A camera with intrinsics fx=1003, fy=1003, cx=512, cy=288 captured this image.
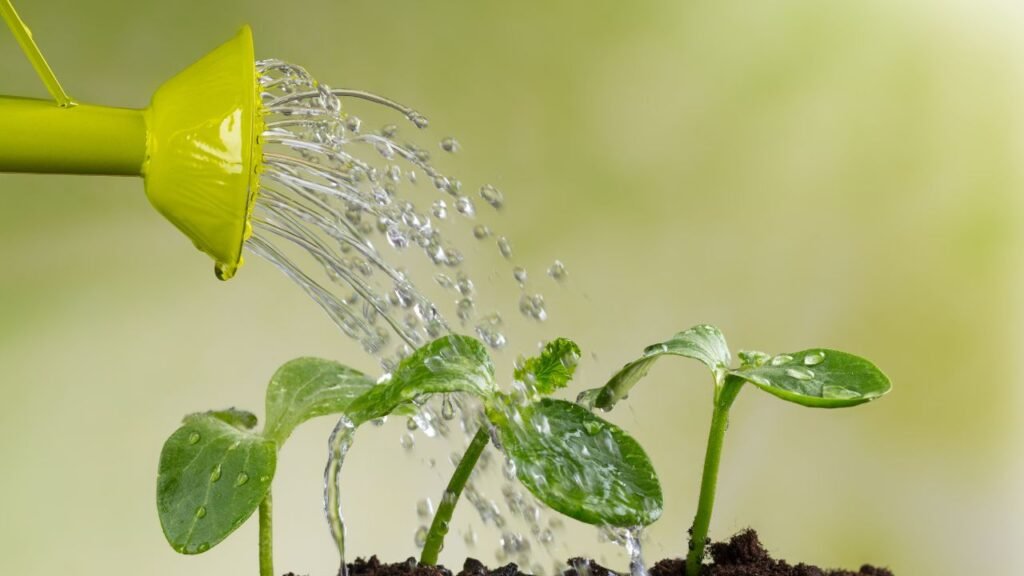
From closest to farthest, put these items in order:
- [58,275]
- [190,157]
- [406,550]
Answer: [190,157] → [58,275] → [406,550]

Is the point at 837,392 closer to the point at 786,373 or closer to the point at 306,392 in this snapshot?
the point at 786,373

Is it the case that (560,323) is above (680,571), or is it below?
above

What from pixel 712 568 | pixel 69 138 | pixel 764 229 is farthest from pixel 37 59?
pixel 764 229

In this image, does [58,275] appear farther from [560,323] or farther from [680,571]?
[680,571]

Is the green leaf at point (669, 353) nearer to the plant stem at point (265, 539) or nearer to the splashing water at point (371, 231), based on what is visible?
the splashing water at point (371, 231)

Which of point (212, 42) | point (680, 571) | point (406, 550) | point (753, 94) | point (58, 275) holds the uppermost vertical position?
point (753, 94)

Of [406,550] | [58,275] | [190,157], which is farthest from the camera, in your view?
[406,550]

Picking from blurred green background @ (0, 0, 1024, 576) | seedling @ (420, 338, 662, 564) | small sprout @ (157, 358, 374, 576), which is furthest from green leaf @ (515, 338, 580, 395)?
blurred green background @ (0, 0, 1024, 576)

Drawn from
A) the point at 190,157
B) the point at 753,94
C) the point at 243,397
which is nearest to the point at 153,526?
the point at 243,397
